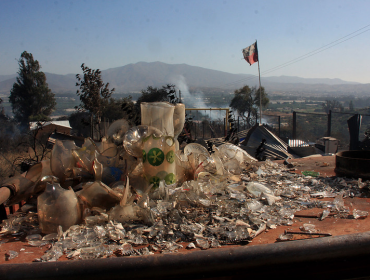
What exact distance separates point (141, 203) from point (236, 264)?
0.96m

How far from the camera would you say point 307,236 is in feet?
6.15

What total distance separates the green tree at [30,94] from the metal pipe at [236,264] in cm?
2919

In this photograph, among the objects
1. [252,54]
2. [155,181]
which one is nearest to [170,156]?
[155,181]

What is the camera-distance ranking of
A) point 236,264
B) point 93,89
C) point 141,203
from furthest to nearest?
point 93,89 → point 141,203 → point 236,264

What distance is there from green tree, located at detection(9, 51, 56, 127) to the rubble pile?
27845 mm

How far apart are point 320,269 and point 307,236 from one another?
0.29 m

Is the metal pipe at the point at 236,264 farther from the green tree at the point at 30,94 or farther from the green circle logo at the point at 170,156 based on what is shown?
the green tree at the point at 30,94

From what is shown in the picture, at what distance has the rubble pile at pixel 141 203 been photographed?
1848mm

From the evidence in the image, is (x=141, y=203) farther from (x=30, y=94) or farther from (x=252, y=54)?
(x=30, y=94)

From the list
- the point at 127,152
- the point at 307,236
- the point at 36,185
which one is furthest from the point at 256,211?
the point at 36,185

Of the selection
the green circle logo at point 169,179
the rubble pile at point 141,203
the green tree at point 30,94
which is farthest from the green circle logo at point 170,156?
the green tree at point 30,94

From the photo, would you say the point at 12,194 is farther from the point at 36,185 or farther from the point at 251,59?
the point at 251,59

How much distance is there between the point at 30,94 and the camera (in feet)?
93.7

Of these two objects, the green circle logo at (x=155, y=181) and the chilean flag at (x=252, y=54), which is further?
the chilean flag at (x=252, y=54)
